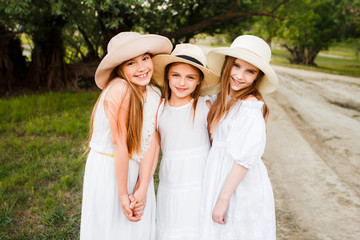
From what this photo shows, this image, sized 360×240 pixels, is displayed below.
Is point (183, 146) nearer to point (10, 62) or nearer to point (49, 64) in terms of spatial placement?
point (49, 64)

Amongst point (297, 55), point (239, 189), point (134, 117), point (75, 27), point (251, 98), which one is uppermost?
point (297, 55)

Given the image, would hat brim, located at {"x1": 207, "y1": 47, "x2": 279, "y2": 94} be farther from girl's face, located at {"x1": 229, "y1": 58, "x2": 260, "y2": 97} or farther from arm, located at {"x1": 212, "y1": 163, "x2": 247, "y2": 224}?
arm, located at {"x1": 212, "y1": 163, "x2": 247, "y2": 224}

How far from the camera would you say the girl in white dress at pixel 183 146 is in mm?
2045

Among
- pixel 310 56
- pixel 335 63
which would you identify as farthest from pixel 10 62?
pixel 335 63

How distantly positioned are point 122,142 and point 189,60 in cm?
73

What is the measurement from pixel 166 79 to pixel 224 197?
99 cm

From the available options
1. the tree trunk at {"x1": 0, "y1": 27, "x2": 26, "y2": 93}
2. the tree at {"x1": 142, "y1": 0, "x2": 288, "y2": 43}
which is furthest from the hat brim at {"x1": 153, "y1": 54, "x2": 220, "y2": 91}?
the tree trunk at {"x1": 0, "y1": 27, "x2": 26, "y2": 93}

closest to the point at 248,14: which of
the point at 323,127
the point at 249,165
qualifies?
the point at 323,127

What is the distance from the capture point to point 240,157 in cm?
179

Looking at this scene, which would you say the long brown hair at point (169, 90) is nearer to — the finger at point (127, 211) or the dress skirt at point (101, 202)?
the dress skirt at point (101, 202)

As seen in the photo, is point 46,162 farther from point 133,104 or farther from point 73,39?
point 73,39

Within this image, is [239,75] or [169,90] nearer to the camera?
[239,75]

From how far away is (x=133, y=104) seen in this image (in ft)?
5.81

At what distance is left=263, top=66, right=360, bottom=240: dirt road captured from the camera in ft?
9.75
